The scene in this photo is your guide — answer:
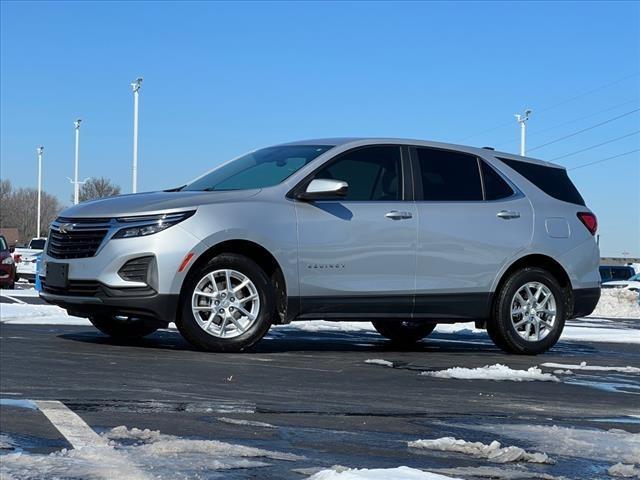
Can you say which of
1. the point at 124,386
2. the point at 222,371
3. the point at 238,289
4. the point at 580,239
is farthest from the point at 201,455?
the point at 580,239

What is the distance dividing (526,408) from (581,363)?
2931mm

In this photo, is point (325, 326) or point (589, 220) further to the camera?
point (325, 326)

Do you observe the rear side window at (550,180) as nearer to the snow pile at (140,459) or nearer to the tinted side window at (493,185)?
the tinted side window at (493,185)

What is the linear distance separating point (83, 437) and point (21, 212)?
125m

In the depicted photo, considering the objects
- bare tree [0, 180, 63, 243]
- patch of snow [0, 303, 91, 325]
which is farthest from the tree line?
patch of snow [0, 303, 91, 325]

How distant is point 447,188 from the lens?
9.10 meters

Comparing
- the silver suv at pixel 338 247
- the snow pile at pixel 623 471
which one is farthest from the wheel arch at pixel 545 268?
the snow pile at pixel 623 471

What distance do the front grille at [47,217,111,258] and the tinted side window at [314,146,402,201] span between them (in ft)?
5.99

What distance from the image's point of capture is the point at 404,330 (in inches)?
402

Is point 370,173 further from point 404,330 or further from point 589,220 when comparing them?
point 589,220

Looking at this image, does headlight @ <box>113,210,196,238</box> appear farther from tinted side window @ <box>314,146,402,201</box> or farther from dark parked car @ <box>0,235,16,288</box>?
dark parked car @ <box>0,235,16,288</box>

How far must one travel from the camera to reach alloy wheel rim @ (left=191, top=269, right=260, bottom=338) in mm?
8016

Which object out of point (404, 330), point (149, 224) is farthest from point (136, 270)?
point (404, 330)

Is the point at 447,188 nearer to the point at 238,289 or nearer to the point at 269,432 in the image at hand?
the point at 238,289
